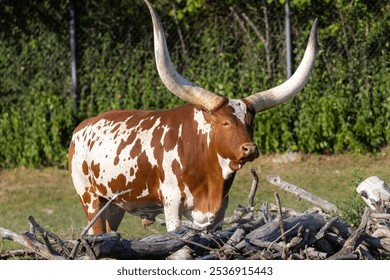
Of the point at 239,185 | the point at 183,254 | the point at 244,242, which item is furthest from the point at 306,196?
the point at 239,185

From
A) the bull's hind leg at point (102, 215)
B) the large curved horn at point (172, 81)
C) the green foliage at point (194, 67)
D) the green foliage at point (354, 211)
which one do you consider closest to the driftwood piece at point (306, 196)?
the green foliage at point (354, 211)

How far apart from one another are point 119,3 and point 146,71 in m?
1.08

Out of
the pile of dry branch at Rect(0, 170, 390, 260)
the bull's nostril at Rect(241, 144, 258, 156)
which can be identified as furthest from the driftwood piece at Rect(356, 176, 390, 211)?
the bull's nostril at Rect(241, 144, 258, 156)

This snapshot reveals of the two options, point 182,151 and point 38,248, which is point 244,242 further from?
point 38,248

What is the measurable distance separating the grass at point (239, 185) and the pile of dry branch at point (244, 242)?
16.6 feet

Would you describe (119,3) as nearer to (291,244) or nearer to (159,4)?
(159,4)

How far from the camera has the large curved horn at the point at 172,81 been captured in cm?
862

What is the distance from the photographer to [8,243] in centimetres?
1245

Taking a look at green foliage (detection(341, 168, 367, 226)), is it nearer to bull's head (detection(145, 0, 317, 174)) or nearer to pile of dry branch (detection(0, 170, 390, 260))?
pile of dry branch (detection(0, 170, 390, 260))

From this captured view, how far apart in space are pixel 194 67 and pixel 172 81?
7.52 metres

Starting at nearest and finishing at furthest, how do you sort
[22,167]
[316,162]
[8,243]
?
1. [8,243]
2. [316,162]
3. [22,167]

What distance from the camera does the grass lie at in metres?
14.4

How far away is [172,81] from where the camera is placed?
28.8ft
